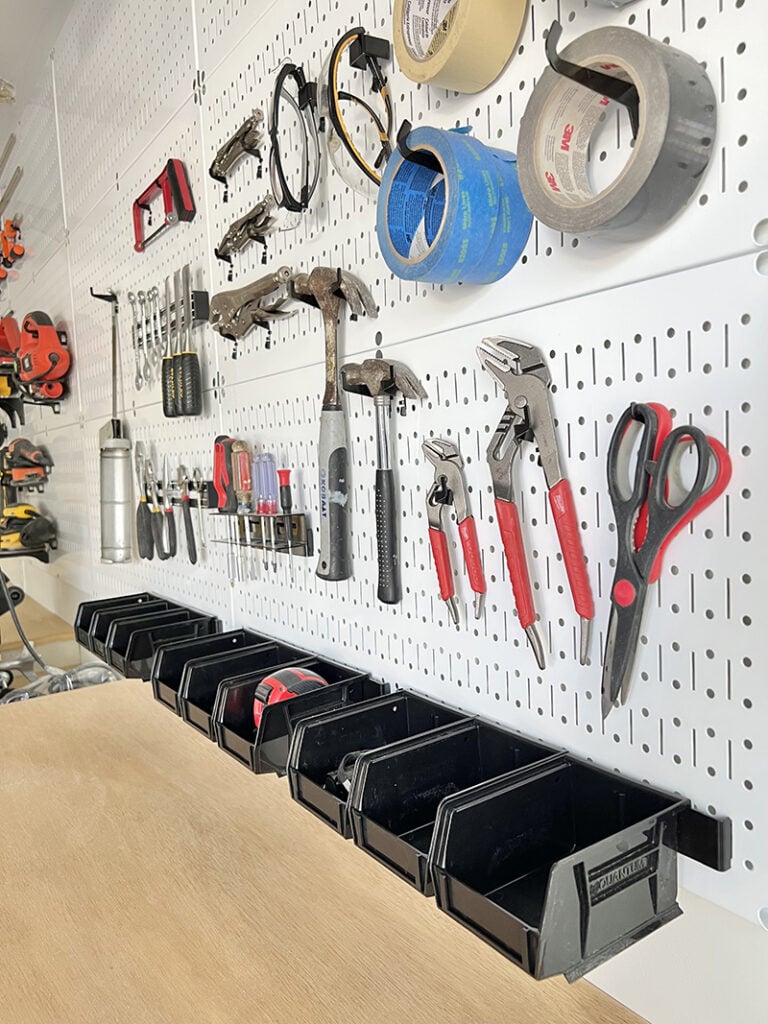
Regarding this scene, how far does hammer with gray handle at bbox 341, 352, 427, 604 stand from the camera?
105cm

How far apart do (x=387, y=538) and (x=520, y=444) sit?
29 centimetres

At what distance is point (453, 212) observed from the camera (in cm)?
80

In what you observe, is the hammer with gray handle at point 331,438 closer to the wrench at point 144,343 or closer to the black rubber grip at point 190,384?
the black rubber grip at point 190,384

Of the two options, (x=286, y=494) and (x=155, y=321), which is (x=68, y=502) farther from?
(x=286, y=494)

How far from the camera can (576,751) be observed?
86 cm

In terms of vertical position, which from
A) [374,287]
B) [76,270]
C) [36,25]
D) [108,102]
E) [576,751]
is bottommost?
[576,751]

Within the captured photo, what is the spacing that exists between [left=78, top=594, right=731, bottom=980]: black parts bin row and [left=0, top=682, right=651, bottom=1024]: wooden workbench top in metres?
0.14

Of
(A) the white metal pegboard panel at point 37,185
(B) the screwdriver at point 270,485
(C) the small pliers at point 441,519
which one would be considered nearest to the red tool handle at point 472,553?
(C) the small pliers at point 441,519

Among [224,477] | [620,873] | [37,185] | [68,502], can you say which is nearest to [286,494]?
[224,477]

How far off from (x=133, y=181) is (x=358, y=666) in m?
1.58

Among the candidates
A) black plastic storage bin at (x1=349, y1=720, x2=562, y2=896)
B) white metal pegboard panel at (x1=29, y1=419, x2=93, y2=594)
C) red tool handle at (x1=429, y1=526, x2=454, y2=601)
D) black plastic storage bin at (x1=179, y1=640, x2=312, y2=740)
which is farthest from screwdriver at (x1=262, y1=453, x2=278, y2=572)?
white metal pegboard panel at (x1=29, y1=419, x2=93, y2=594)

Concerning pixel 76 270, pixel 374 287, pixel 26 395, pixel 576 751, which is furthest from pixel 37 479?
pixel 576 751

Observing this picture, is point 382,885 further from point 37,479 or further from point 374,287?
point 37,479

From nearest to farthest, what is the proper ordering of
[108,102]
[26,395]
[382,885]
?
[382,885] → [108,102] → [26,395]
